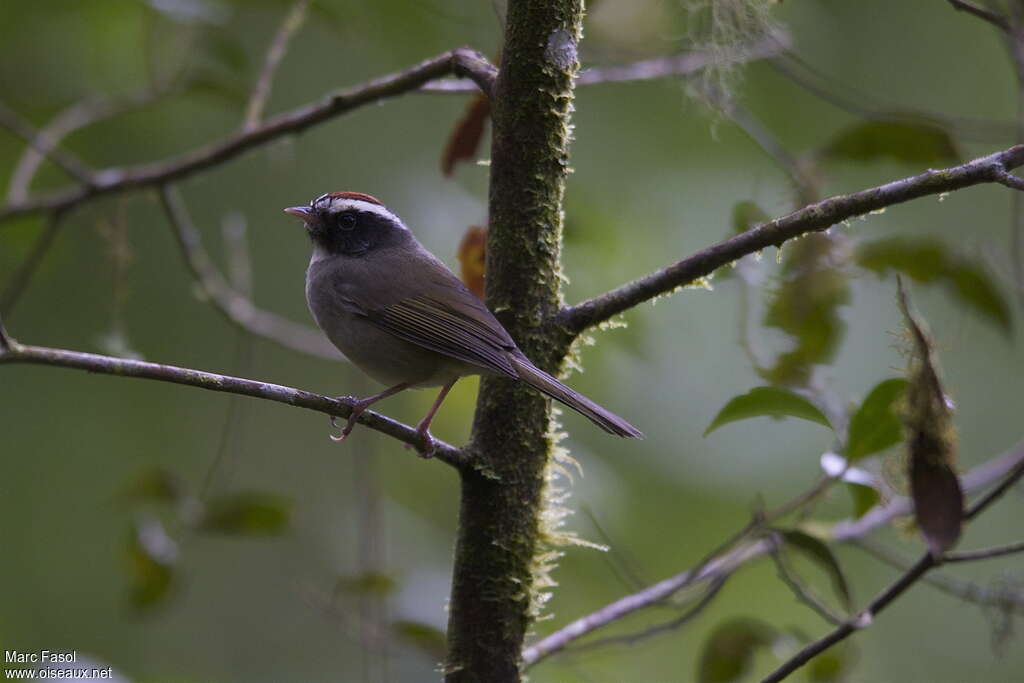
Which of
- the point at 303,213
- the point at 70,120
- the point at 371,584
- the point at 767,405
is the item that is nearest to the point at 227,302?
the point at 303,213

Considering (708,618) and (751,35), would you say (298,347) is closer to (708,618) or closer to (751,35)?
(751,35)

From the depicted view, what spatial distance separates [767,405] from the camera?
244cm

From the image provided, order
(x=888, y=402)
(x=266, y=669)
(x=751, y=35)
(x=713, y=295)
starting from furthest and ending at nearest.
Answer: (x=713, y=295), (x=266, y=669), (x=751, y=35), (x=888, y=402)

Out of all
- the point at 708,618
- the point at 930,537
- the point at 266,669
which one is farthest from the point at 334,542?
the point at 930,537

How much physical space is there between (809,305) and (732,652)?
114 centimetres

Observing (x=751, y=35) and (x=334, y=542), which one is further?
(x=334, y=542)

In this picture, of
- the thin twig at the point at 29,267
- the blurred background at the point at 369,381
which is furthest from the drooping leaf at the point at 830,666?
the thin twig at the point at 29,267

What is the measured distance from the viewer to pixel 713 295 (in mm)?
7578

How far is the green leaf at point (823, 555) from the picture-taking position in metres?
2.41

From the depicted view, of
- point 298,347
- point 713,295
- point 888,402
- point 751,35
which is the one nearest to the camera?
point 888,402

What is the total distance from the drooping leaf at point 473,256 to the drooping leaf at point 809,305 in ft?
3.27

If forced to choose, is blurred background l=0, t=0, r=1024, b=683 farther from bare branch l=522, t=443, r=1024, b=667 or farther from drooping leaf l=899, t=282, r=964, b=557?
drooping leaf l=899, t=282, r=964, b=557

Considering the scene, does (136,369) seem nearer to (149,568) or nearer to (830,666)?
(149,568)

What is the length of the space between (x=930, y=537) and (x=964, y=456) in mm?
6376
